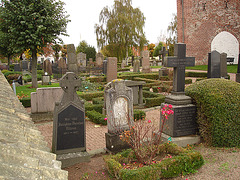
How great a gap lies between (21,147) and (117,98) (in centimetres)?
469

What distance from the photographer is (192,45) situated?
3036 centimetres

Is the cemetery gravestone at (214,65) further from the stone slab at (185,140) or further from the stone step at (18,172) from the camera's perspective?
the stone step at (18,172)

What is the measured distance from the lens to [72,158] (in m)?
5.07

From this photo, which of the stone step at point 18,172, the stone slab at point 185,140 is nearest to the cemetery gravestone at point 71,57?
the stone slab at point 185,140

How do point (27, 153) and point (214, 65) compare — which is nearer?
point (27, 153)

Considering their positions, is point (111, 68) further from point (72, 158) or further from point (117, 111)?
point (72, 158)

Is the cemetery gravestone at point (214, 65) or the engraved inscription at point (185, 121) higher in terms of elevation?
the cemetery gravestone at point (214, 65)

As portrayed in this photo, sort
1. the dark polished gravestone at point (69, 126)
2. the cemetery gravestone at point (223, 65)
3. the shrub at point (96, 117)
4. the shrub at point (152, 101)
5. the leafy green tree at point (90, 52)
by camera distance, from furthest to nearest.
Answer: the leafy green tree at point (90, 52) → the cemetery gravestone at point (223, 65) → the shrub at point (152, 101) → the shrub at point (96, 117) → the dark polished gravestone at point (69, 126)

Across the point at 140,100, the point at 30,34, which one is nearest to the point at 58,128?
the point at 140,100

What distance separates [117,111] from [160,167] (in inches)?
94.1

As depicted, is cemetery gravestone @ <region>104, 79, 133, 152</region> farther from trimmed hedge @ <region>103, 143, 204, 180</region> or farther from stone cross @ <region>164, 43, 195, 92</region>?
stone cross @ <region>164, 43, 195, 92</region>

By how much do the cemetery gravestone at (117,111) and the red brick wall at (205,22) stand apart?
2594 cm

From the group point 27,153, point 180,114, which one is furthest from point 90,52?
point 27,153

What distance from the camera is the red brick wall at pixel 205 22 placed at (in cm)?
2690
